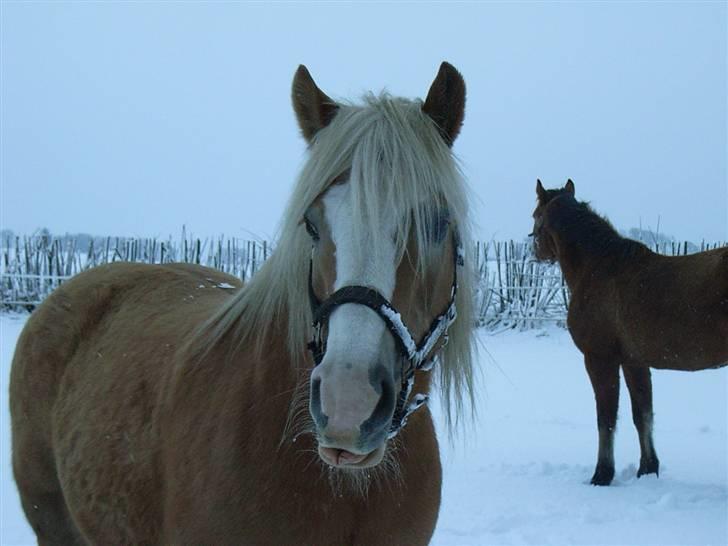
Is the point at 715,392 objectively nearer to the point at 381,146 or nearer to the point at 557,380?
the point at 557,380

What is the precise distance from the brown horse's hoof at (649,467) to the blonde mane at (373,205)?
4.38m

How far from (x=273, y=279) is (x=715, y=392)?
9.19 m

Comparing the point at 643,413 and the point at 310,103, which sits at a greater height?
the point at 310,103

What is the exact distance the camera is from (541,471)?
222 inches

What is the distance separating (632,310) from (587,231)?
117 centimetres

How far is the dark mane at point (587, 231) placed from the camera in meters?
6.22

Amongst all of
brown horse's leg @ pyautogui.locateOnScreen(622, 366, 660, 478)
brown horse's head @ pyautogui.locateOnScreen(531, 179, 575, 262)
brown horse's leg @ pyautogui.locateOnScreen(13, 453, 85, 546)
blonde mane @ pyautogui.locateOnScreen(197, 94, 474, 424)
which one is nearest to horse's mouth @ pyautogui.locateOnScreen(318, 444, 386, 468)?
blonde mane @ pyautogui.locateOnScreen(197, 94, 474, 424)

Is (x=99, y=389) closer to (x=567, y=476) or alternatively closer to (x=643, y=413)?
(x=567, y=476)

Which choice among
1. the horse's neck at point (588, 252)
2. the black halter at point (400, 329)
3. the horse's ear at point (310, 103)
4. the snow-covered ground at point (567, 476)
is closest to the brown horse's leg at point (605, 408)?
the snow-covered ground at point (567, 476)

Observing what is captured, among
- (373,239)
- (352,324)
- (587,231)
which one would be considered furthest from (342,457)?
(587,231)

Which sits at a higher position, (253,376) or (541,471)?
(253,376)

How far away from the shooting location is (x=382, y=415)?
1375 millimetres

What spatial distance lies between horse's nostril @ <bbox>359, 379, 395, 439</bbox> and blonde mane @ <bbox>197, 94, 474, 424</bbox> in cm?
37

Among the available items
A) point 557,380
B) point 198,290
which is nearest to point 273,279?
point 198,290
